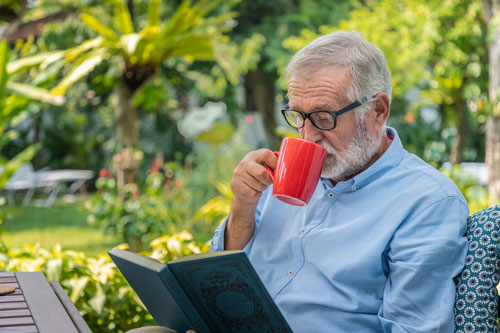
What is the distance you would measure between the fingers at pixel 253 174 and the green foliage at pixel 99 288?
1.18 m

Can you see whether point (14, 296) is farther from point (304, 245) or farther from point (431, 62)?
point (431, 62)

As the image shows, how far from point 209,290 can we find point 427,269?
578 millimetres

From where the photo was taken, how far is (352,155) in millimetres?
1836

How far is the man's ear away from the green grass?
179 inches

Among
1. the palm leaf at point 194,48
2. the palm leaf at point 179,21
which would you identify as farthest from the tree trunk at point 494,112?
the palm leaf at point 179,21

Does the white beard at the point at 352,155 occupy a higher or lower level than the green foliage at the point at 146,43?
higher

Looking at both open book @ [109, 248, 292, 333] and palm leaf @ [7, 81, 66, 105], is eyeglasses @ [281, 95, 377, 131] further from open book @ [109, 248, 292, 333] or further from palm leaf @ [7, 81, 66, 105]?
palm leaf @ [7, 81, 66, 105]

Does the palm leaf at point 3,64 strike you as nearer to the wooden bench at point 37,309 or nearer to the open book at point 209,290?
the wooden bench at point 37,309

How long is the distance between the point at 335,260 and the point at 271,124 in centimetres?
1319

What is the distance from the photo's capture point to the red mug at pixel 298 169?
5.19ft

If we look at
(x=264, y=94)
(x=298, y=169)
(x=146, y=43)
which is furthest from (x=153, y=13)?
(x=264, y=94)

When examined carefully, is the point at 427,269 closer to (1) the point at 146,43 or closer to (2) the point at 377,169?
(2) the point at 377,169

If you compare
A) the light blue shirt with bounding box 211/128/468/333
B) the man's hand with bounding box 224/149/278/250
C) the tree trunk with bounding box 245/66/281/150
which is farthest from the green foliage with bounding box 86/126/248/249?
the tree trunk with bounding box 245/66/281/150

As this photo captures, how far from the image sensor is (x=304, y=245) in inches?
73.7
